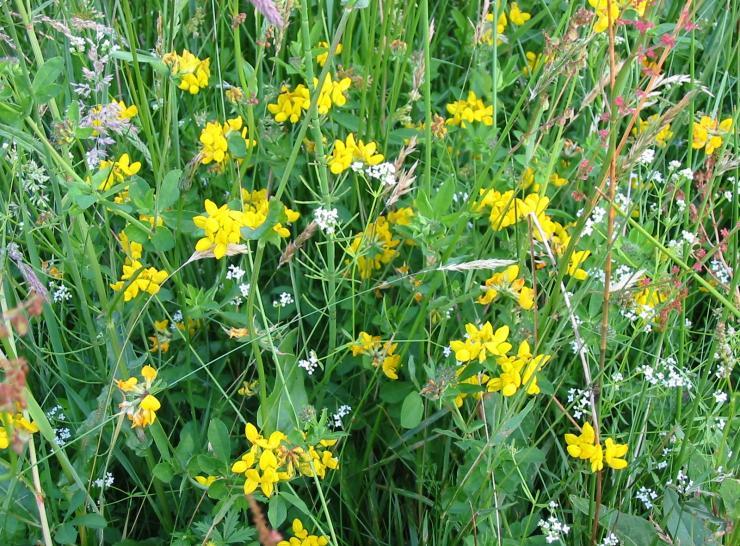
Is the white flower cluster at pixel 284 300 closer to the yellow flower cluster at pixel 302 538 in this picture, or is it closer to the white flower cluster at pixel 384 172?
the white flower cluster at pixel 384 172

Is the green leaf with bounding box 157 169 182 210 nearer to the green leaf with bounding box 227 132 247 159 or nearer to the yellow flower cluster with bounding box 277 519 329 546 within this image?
the green leaf with bounding box 227 132 247 159

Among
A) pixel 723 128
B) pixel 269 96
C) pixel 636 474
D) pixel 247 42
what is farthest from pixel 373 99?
pixel 636 474

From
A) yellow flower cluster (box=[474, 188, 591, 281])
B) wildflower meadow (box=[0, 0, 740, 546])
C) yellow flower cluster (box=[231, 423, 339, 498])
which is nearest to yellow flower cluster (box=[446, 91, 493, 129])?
wildflower meadow (box=[0, 0, 740, 546])

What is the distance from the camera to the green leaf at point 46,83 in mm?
1207

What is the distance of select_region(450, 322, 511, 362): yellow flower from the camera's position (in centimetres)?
132

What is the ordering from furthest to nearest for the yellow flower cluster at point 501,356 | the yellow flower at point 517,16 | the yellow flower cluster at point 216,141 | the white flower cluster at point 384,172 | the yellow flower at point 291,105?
1. the yellow flower at point 517,16
2. the yellow flower at point 291,105
3. the yellow flower cluster at point 216,141
4. the white flower cluster at point 384,172
5. the yellow flower cluster at point 501,356

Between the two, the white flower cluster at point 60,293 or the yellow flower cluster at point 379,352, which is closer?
the yellow flower cluster at point 379,352

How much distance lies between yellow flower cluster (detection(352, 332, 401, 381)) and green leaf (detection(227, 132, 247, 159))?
0.38 metres

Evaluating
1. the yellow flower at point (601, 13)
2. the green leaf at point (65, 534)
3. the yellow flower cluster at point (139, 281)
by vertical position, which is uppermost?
the yellow flower at point (601, 13)

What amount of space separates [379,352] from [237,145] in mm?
434

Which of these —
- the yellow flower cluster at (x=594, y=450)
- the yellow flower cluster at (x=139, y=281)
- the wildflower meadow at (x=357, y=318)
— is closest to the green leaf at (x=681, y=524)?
the wildflower meadow at (x=357, y=318)

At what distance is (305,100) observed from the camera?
5.33 feet

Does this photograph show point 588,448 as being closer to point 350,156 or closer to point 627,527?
point 627,527

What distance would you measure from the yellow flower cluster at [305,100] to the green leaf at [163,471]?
659 mm
